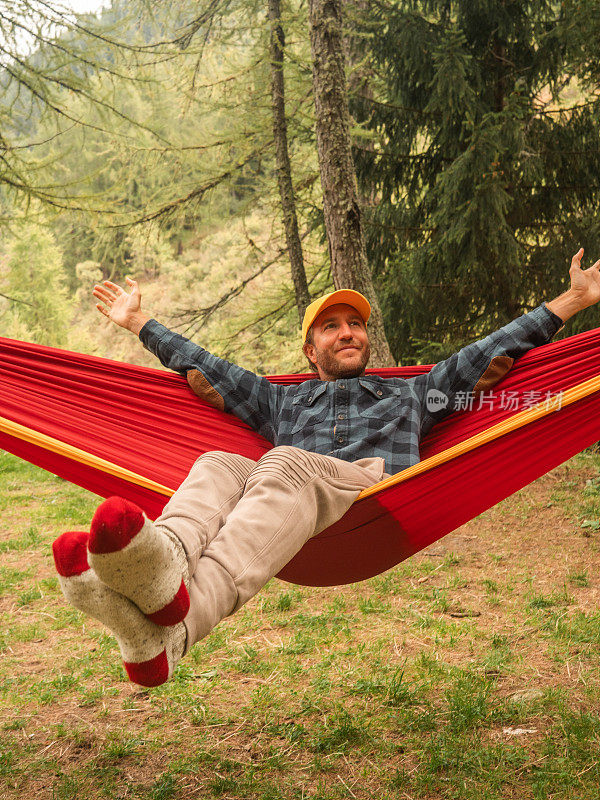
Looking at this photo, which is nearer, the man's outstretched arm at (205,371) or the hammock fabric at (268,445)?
the hammock fabric at (268,445)

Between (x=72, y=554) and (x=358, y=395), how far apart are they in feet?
3.72

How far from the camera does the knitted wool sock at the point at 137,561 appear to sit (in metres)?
0.86

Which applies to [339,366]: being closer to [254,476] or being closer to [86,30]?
[254,476]

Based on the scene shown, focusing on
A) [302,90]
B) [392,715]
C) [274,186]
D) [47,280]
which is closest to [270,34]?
[302,90]

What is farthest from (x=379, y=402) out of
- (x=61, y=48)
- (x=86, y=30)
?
(x=86, y=30)

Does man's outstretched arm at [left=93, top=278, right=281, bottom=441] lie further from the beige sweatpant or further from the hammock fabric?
the beige sweatpant

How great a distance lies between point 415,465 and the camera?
1.54 m

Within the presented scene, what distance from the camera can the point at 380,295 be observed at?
4.13 metres

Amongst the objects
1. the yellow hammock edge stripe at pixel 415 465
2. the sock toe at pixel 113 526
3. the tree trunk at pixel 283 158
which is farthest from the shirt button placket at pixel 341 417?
the tree trunk at pixel 283 158

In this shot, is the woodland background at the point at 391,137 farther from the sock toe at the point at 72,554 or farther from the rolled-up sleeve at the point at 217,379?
the sock toe at the point at 72,554

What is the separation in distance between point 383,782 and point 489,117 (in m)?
3.17

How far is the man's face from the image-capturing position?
2.01 metres

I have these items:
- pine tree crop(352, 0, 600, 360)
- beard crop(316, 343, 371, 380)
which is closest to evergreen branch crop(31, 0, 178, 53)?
pine tree crop(352, 0, 600, 360)

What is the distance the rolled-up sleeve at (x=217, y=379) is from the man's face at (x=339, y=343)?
7.0 inches
